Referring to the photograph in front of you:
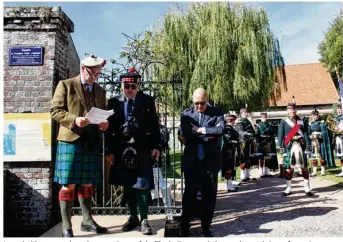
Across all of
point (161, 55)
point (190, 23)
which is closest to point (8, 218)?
point (161, 55)

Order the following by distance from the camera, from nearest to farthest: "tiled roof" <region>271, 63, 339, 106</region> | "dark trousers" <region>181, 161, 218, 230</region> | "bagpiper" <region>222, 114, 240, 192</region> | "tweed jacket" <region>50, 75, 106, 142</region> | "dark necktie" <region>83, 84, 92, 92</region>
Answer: "tweed jacket" <region>50, 75, 106, 142</region> < "dark necktie" <region>83, 84, 92, 92</region> < "dark trousers" <region>181, 161, 218, 230</region> < "bagpiper" <region>222, 114, 240, 192</region> < "tiled roof" <region>271, 63, 339, 106</region>

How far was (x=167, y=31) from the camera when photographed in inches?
685

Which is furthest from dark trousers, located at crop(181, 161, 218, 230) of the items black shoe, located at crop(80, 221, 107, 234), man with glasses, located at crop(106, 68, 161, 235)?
black shoe, located at crop(80, 221, 107, 234)

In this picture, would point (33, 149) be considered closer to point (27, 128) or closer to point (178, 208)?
point (27, 128)

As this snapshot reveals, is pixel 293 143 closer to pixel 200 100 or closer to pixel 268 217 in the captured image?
pixel 268 217

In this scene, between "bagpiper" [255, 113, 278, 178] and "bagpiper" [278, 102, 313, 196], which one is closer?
"bagpiper" [278, 102, 313, 196]

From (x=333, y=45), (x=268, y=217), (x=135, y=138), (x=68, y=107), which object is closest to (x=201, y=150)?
(x=135, y=138)

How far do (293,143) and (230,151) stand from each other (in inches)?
70.8

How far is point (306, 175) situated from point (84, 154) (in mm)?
5448

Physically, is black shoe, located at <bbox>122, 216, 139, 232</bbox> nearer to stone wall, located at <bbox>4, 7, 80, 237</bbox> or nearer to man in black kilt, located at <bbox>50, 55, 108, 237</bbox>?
man in black kilt, located at <bbox>50, 55, 108, 237</bbox>

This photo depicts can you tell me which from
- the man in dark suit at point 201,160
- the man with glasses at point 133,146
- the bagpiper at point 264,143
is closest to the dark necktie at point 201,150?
the man in dark suit at point 201,160

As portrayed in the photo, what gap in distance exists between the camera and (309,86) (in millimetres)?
31969

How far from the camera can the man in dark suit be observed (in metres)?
4.71

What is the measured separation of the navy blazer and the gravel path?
1.02m
